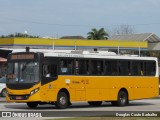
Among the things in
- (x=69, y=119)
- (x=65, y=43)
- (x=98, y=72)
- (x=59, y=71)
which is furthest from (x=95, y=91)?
(x=65, y=43)

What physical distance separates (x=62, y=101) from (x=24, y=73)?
8.15 ft

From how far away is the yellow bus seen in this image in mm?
25969

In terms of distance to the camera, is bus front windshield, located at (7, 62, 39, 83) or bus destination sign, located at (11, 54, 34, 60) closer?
bus front windshield, located at (7, 62, 39, 83)

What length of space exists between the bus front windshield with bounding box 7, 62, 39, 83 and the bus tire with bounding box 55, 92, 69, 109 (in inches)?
67.9

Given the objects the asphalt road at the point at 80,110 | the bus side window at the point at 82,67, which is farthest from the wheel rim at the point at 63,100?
the bus side window at the point at 82,67

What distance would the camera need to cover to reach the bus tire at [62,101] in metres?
26.6

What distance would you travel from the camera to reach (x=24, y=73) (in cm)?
2617

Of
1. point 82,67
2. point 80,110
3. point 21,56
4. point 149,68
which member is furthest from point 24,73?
point 149,68

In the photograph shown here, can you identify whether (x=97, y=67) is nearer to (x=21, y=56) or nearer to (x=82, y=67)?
(x=82, y=67)

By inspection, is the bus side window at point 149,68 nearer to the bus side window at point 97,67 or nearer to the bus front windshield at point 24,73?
the bus side window at point 97,67

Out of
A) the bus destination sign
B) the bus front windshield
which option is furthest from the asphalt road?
the bus destination sign

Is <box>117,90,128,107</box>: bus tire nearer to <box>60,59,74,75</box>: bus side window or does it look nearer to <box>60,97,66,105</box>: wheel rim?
<box>60,59,74,75</box>: bus side window

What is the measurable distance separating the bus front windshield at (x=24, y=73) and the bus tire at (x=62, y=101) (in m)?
1.72

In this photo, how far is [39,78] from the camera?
84.5ft
